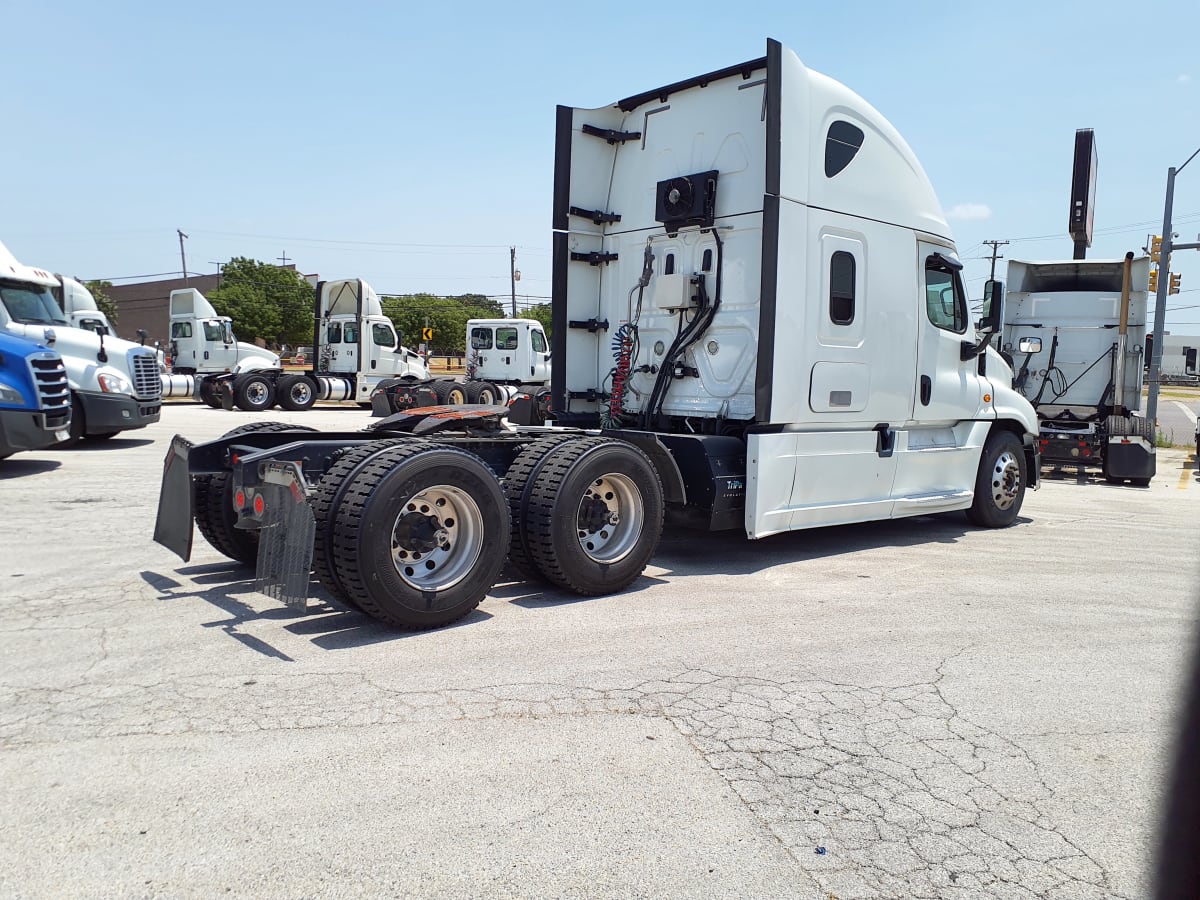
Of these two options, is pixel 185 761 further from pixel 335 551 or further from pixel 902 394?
pixel 902 394

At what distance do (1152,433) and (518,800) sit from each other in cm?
1474

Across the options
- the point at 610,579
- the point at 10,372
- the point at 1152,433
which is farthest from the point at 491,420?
the point at 1152,433

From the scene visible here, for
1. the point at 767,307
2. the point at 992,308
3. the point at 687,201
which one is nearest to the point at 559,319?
the point at 687,201

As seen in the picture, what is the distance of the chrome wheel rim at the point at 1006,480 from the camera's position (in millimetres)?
9242

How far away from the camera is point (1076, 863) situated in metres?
2.91

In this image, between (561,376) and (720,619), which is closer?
(720,619)

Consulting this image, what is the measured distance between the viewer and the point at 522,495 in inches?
230

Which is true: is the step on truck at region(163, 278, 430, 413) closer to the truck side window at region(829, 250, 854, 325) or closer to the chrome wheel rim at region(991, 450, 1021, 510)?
the chrome wheel rim at region(991, 450, 1021, 510)

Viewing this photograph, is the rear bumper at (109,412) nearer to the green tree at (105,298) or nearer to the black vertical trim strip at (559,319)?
the black vertical trim strip at (559,319)

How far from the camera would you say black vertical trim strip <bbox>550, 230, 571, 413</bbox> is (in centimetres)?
812

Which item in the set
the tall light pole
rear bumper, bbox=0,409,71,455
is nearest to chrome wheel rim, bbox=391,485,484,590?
rear bumper, bbox=0,409,71,455

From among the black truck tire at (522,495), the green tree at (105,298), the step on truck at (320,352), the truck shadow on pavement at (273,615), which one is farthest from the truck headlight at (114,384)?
the green tree at (105,298)

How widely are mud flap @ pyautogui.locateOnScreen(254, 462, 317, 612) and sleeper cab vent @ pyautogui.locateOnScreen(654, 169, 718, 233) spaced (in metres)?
3.92

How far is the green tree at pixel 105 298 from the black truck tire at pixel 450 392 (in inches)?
2309
